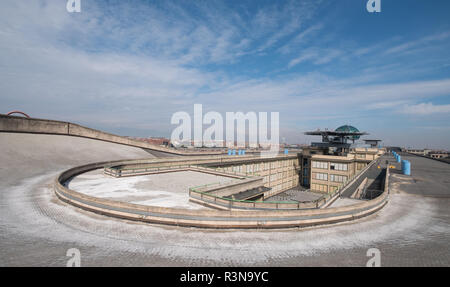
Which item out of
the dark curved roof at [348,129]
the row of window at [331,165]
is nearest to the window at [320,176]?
the row of window at [331,165]

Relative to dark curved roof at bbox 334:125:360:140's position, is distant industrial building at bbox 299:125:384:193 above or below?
below

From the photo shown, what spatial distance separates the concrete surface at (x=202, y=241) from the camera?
26.8 feet

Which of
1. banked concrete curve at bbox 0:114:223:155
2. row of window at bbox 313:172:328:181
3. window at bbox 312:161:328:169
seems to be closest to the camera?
banked concrete curve at bbox 0:114:223:155

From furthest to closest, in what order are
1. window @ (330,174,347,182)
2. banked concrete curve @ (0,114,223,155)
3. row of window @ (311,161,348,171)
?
row of window @ (311,161,348,171) → window @ (330,174,347,182) → banked concrete curve @ (0,114,223,155)

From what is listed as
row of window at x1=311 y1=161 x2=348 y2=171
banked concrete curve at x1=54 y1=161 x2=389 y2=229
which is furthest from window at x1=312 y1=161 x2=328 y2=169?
banked concrete curve at x1=54 y1=161 x2=389 y2=229

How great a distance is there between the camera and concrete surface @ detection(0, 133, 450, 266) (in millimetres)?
8172

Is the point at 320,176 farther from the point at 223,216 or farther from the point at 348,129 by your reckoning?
the point at 223,216

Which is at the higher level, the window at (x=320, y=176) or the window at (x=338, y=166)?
the window at (x=338, y=166)

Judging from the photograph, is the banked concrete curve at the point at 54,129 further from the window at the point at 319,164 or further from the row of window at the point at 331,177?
the row of window at the point at 331,177

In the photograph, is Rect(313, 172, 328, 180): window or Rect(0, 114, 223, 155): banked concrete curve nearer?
Rect(0, 114, 223, 155): banked concrete curve

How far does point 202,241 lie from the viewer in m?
9.66

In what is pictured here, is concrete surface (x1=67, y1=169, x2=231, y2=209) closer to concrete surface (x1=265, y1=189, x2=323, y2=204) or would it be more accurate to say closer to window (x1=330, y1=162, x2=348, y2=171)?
concrete surface (x1=265, y1=189, x2=323, y2=204)

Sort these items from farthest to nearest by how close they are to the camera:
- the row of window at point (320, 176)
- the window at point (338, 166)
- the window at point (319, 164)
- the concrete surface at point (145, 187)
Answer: the window at point (319, 164) → the row of window at point (320, 176) → the window at point (338, 166) → the concrete surface at point (145, 187)
